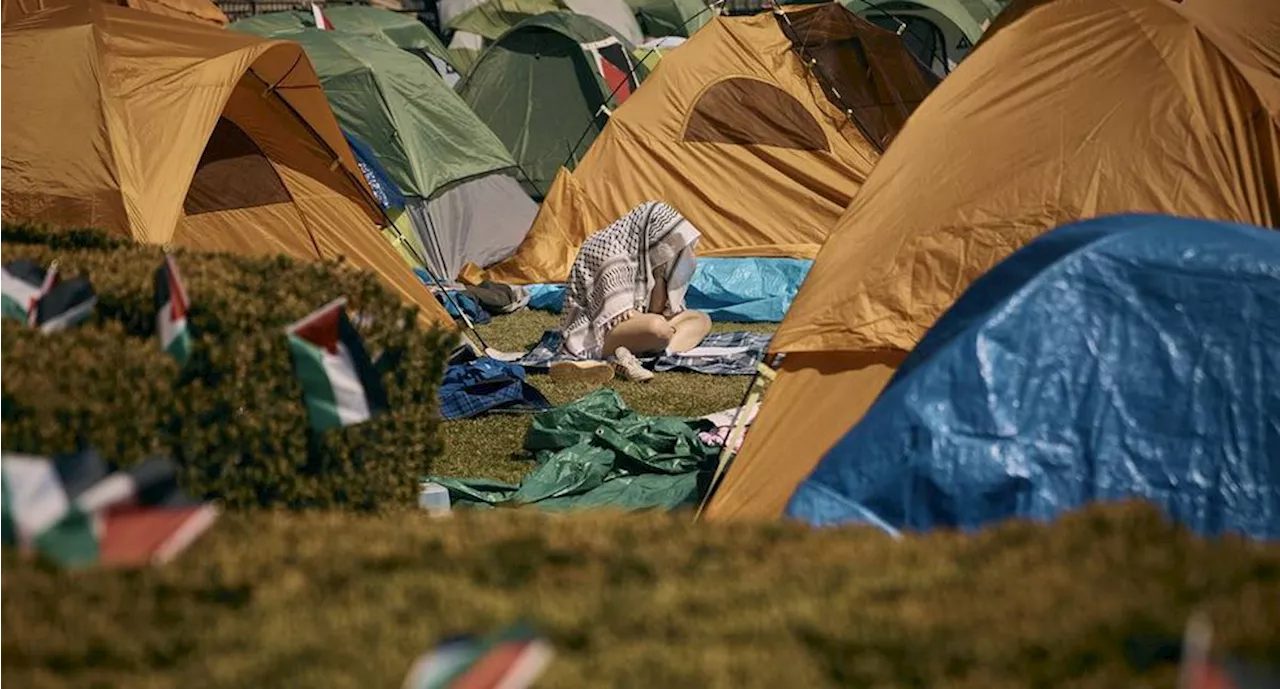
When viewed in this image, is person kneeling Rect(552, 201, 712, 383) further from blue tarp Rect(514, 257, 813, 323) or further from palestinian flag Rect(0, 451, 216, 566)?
palestinian flag Rect(0, 451, 216, 566)

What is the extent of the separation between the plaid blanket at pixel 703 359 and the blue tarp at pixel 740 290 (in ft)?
4.65

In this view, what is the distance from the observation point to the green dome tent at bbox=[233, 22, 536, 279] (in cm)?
1473

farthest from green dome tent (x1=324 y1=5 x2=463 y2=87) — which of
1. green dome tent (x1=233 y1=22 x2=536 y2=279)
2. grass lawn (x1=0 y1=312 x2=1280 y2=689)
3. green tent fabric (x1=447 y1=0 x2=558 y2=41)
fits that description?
grass lawn (x1=0 y1=312 x2=1280 y2=689)

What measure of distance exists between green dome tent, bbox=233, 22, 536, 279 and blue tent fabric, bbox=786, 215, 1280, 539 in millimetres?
9473

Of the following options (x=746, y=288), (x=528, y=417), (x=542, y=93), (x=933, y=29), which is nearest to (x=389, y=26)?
(x=542, y=93)

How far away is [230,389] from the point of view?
4.92m

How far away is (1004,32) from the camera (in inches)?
307

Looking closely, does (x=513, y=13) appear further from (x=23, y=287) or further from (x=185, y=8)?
(x=23, y=287)

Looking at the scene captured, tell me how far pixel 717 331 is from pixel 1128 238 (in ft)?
22.6

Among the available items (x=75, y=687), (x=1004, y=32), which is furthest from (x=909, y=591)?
(x=1004, y=32)

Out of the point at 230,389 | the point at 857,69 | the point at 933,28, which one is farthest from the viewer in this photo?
the point at 933,28

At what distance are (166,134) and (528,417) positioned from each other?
252 centimetres

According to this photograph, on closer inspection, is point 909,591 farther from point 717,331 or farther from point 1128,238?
point 717,331

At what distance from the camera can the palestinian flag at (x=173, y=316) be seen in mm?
4801
